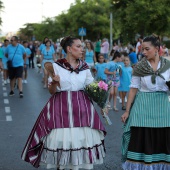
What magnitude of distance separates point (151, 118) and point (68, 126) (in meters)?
0.94

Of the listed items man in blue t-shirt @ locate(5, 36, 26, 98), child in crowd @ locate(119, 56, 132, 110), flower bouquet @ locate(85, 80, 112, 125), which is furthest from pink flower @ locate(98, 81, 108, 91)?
man in blue t-shirt @ locate(5, 36, 26, 98)

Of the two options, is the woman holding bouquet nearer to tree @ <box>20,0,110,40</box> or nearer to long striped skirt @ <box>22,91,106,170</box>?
long striped skirt @ <box>22,91,106,170</box>

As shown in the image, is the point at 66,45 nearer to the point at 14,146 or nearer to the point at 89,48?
the point at 14,146

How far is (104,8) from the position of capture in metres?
49.8

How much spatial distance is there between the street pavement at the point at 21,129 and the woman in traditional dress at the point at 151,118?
1.02 m

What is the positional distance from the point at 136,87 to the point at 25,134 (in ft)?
11.9

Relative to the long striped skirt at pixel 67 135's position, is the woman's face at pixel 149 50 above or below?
above

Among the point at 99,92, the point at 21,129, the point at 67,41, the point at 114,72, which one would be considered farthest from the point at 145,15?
the point at 99,92

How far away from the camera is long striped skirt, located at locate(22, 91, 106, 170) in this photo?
213 inches

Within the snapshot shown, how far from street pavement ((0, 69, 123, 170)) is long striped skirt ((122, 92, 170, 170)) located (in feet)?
3.27

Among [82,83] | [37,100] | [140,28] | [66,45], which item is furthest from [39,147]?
[140,28]

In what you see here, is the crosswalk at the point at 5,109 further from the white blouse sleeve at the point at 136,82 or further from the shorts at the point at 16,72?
the white blouse sleeve at the point at 136,82

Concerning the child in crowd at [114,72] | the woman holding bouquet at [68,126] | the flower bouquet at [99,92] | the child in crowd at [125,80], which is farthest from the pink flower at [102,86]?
the child in crowd at [125,80]

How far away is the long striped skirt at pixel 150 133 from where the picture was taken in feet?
18.1
